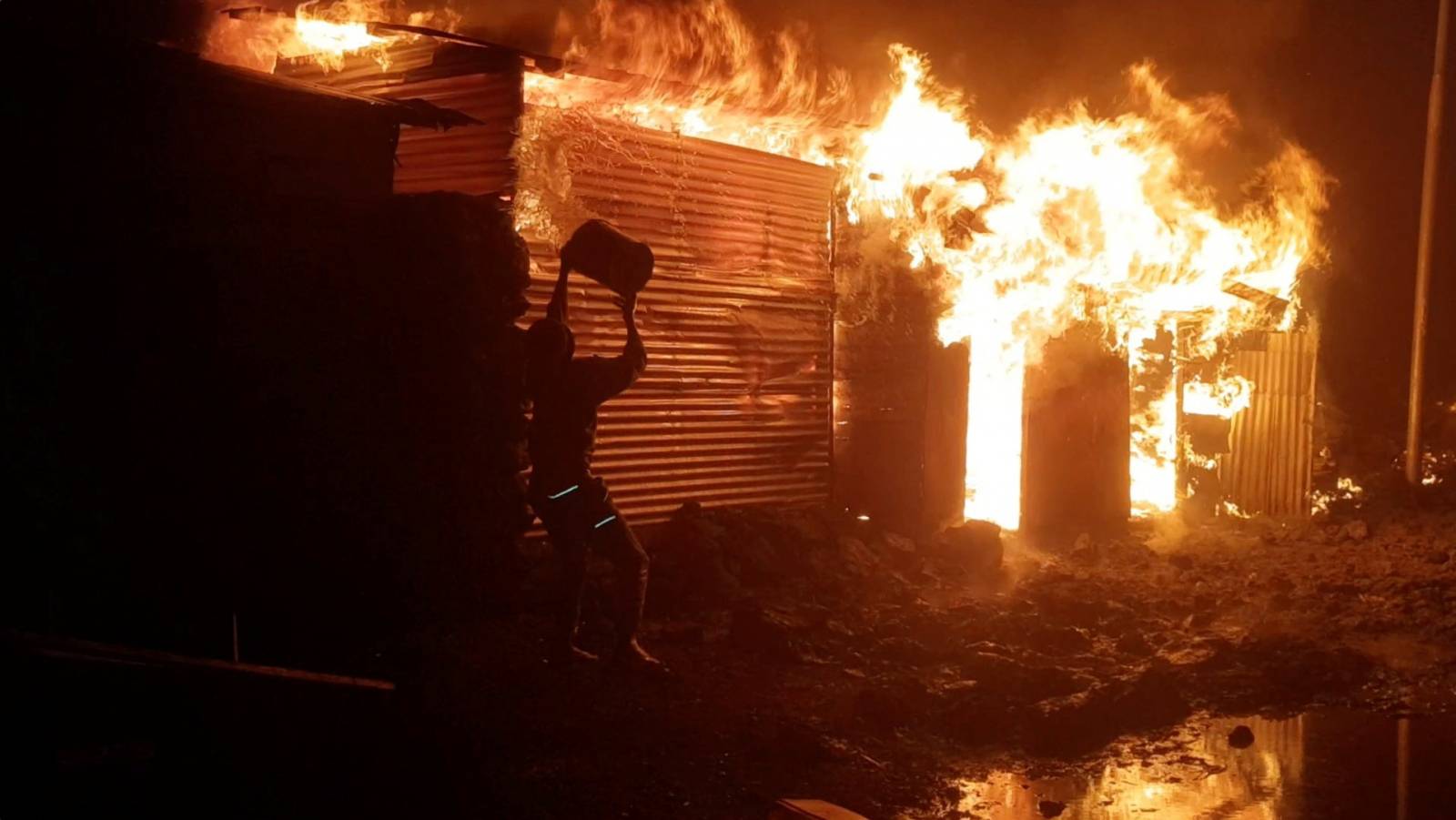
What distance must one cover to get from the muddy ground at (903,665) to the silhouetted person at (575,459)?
693mm

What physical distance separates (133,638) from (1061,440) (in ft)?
32.4

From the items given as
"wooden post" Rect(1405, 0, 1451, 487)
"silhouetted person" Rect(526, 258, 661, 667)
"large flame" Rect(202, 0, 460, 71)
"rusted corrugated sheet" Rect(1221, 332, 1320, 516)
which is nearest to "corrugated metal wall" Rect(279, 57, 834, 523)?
"large flame" Rect(202, 0, 460, 71)

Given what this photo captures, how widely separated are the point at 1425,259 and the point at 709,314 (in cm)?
988

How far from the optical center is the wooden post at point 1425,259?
14.5m

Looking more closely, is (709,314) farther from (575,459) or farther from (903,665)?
(903,665)

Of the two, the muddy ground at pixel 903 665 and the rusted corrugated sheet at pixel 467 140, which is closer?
the muddy ground at pixel 903 665

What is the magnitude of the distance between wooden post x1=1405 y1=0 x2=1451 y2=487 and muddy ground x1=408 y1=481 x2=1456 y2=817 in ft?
10.2

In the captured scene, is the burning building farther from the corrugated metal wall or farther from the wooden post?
the wooden post

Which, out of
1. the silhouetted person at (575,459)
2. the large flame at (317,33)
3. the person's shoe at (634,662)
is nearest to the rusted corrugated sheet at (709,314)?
the large flame at (317,33)

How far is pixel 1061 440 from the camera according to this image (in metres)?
13.0

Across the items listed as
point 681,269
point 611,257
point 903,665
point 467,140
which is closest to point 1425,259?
point 681,269

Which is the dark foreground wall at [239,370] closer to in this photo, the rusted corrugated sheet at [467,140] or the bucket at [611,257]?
the bucket at [611,257]

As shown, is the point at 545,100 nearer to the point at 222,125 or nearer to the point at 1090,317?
the point at 222,125

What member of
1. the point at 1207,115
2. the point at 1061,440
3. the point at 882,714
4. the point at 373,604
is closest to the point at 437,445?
the point at 373,604
